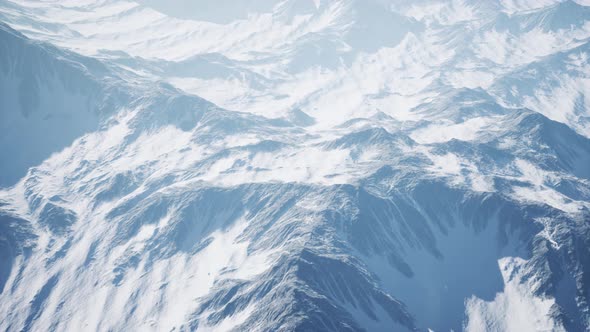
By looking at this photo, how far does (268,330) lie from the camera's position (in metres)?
188

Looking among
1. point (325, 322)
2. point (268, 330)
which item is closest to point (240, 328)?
point (268, 330)

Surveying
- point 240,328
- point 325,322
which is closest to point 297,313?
point 325,322

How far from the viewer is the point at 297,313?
189m

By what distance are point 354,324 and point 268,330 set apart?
2726 centimetres

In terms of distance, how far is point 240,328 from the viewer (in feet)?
652

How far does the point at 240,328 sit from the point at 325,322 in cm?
2900

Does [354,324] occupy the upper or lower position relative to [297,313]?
lower

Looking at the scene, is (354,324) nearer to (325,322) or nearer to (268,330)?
(325,322)

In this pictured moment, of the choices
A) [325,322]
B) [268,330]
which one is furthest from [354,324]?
[268,330]

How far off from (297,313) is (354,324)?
63.2 feet

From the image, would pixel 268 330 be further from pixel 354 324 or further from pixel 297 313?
pixel 354 324

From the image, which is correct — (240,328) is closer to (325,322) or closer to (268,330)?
(268,330)

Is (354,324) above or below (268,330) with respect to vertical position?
below

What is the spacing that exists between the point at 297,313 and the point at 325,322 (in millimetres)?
8782
